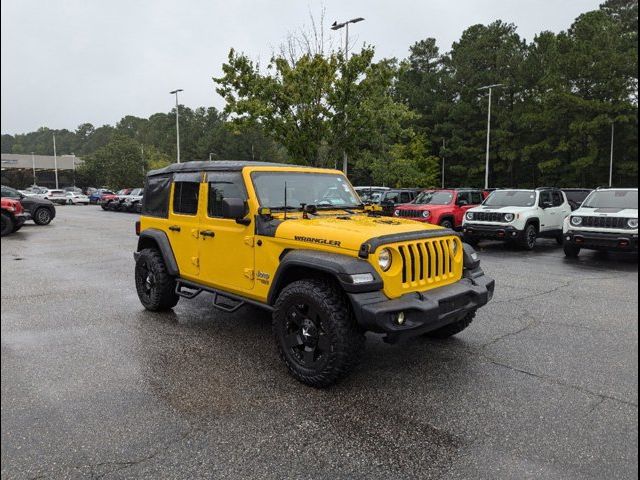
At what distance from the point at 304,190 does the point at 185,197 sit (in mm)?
1472

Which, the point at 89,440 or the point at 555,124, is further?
the point at 555,124

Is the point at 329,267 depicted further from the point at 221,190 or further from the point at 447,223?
the point at 447,223

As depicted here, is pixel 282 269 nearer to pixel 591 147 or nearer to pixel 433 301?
pixel 433 301

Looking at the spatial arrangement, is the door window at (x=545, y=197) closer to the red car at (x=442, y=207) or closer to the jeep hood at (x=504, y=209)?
the jeep hood at (x=504, y=209)

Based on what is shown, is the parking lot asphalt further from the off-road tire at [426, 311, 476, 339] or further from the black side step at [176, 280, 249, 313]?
the black side step at [176, 280, 249, 313]

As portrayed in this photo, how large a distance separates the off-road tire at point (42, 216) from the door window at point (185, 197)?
16.5 m

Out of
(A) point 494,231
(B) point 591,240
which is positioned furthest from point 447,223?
(B) point 591,240

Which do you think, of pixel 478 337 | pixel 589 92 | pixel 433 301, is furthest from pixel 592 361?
pixel 589 92

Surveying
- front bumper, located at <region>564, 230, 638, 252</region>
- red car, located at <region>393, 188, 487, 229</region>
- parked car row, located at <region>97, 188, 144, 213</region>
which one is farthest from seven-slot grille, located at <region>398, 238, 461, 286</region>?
parked car row, located at <region>97, 188, 144, 213</region>

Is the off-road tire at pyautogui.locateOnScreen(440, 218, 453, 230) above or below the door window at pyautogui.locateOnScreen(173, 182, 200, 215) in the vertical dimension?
below

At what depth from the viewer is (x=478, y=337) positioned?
5.23 meters

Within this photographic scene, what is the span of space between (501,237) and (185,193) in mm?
8725

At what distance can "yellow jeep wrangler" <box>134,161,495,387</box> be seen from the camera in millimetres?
3734

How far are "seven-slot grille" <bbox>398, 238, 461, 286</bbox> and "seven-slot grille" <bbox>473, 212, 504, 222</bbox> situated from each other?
27.6 feet
